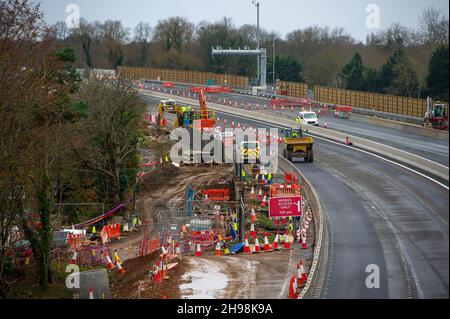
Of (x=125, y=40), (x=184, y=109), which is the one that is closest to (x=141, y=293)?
(x=184, y=109)

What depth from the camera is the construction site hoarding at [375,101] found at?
82.0 m

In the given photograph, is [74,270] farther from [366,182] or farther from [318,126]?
[318,126]

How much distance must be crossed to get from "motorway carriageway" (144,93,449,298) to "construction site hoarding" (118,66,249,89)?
6992 centimetres

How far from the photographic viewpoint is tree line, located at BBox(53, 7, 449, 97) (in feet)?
344

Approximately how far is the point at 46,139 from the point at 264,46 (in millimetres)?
124461

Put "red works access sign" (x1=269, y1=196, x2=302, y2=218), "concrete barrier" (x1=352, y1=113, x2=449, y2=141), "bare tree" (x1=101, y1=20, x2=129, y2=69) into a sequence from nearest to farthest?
1. "red works access sign" (x1=269, y1=196, x2=302, y2=218)
2. "concrete barrier" (x1=352, y1=113, x2=449, y2=141)
3. "bare tree" (x1=101, y1=20, x2=129, y2=69)

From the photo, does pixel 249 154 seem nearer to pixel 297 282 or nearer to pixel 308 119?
pixel 308 119

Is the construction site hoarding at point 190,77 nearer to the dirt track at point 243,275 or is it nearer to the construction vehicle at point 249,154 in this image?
the construction vehicle at point 249,154

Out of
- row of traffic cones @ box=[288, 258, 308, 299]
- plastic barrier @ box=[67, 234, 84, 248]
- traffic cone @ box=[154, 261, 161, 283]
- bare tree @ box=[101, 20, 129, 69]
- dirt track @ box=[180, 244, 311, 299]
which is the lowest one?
plastic barrier @ box=[67, 234, 84, 248]

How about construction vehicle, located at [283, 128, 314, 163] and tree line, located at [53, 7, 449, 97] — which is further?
tree line, located at [53, 7, 449, 97]

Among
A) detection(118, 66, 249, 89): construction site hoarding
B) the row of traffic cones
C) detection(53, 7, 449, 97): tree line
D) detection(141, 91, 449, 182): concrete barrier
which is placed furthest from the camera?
detection(118, 66, 249, 89): construction site hoarding

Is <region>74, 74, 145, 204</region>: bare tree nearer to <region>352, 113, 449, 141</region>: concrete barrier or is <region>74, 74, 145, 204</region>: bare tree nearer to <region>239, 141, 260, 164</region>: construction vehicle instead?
<region>239, 141, 260, 164</region>: construction vehicle

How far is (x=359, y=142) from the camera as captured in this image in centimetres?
6519

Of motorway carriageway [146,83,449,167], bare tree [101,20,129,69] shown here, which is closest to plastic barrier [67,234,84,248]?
motorway carriageway [146,83,449,167]
